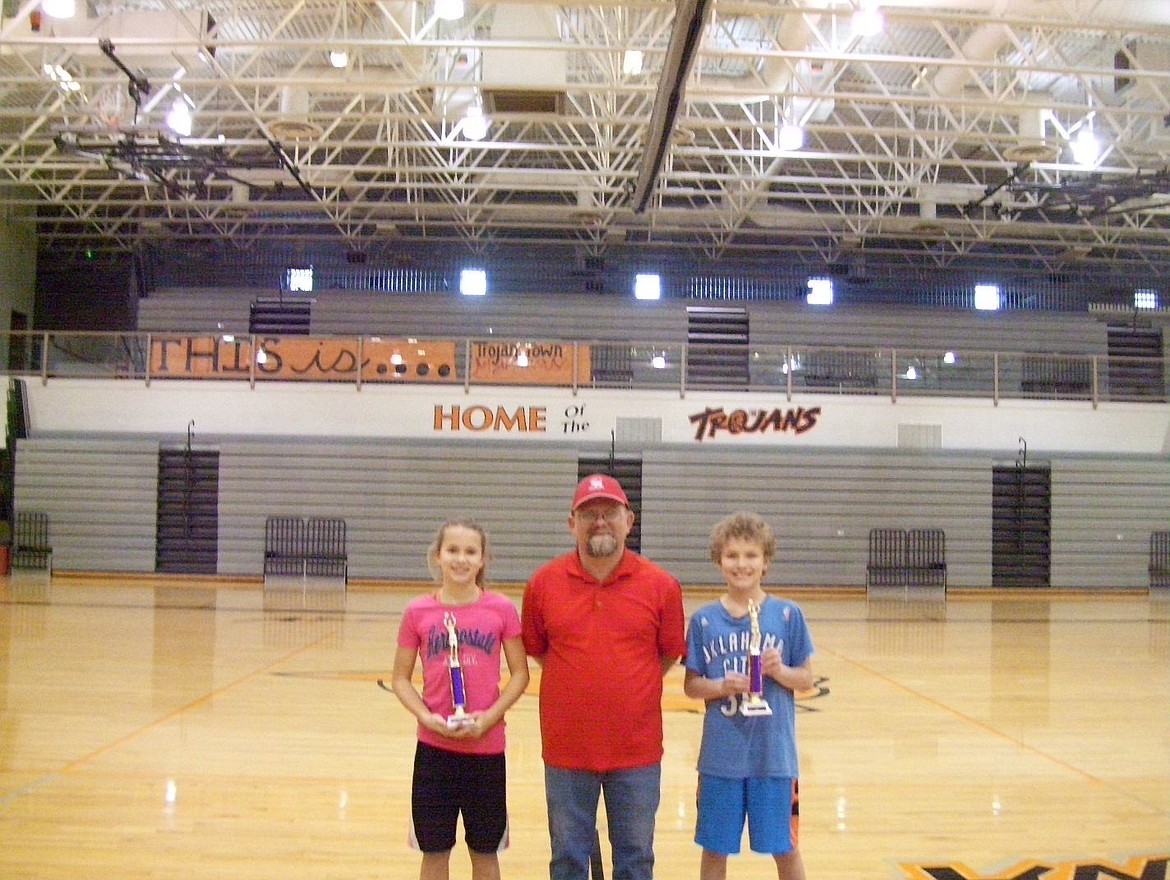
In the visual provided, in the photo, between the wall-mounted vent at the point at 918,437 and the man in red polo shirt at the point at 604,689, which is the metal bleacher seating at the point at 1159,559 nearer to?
the wall-mounted vent at the point at 918,437

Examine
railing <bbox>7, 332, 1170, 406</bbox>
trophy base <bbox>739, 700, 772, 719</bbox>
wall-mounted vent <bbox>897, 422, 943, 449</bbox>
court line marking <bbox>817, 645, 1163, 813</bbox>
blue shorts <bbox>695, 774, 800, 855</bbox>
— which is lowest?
court line marking <bbox>817, 645, 1163, 813</bbox>

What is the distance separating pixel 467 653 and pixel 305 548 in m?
16.5

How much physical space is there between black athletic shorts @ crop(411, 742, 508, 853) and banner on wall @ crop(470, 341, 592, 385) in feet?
52.6

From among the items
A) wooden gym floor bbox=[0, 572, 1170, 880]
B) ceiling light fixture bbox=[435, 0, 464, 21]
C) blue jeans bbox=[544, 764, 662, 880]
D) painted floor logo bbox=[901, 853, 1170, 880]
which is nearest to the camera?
blue jeans bbox=[544, 764, 662, 880]

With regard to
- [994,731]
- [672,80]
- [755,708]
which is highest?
[672,80]

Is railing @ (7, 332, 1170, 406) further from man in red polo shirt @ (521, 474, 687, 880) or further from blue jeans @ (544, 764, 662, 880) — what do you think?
blue jeans @ (544, 764, 662, 880)

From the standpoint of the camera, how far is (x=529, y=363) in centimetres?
1923

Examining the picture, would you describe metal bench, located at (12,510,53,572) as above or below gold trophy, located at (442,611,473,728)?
below

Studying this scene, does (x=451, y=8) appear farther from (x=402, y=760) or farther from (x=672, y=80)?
(x=402, y=760)

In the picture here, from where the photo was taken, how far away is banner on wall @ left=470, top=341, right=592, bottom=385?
19.2 m

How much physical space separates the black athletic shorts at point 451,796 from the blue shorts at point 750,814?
0.69 metres

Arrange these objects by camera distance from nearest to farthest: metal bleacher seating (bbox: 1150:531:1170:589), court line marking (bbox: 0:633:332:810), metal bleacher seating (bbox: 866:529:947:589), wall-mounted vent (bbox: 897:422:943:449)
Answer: court line marking (bbox: 0:633:332:810)
metal bleacher seating (bbox: 866:529:947:589)
wall-mounted vent (bbox: 897:422:943:449)
metal bleacher seating (bbox: 1150:531:1170:589)

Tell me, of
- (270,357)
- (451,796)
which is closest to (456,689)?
(451,796)

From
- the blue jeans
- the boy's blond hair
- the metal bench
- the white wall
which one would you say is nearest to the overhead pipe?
the white wall
